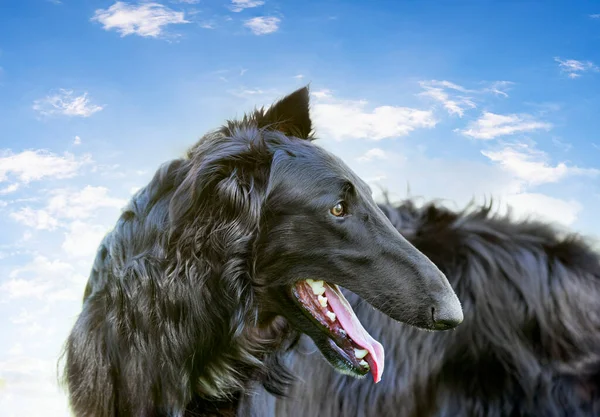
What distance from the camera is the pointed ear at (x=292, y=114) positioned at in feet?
13.6

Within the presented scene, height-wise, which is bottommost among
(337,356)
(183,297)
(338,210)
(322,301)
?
(337,356)

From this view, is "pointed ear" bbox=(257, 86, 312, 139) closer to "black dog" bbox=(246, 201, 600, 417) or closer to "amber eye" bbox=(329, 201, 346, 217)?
"amber eye" bbox=(329, 201, 346, 217)

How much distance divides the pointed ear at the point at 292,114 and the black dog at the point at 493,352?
116 cm

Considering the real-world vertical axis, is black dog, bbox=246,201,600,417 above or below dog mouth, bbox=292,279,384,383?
below

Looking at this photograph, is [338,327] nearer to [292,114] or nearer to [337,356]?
[337,356]

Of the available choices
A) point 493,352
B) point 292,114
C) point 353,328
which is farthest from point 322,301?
point 493,352

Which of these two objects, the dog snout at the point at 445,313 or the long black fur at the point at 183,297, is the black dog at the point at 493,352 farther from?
the dog snout at the point at 445,313

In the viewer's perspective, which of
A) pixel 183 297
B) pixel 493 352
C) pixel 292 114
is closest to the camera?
pixel 183 297

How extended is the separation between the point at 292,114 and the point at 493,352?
1.83 metres

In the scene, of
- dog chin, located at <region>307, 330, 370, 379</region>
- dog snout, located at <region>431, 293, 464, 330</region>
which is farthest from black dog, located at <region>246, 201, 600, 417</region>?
dog snout, located at <region>431, 293, 464, 330</region>

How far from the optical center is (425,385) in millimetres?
4605

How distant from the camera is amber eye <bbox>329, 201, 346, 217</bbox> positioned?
3.76 metres

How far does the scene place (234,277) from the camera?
3723 mm

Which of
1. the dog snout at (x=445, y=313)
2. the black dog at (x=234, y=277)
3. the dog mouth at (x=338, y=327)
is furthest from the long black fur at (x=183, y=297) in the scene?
the dog snout at (x=445, y=313)
